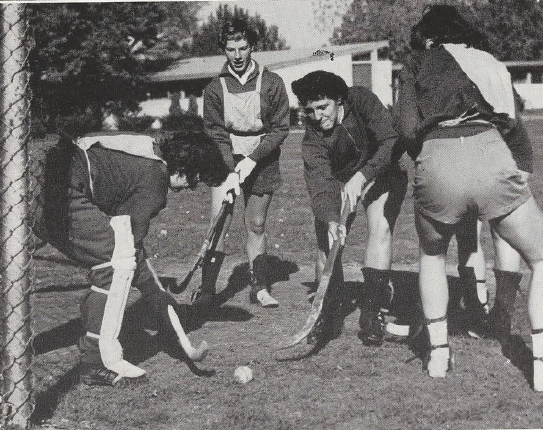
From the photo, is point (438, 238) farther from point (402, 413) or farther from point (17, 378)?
point (17, 378)

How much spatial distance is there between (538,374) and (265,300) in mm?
2342

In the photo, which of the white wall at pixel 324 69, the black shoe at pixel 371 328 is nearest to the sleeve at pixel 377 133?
the black shoe at pixel 371 328

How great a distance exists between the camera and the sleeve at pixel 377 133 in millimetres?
4527

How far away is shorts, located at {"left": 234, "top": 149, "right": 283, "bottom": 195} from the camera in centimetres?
562

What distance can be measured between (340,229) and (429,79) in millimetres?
1087

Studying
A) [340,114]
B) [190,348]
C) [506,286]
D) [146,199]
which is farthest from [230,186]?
[506,286]

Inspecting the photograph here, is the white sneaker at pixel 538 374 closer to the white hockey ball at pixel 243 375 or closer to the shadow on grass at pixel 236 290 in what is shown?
the white hockey ball at pixel 243 375

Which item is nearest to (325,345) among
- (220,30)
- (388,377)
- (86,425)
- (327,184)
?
(388,377)

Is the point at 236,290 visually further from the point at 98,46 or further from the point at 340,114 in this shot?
the point at 98,46

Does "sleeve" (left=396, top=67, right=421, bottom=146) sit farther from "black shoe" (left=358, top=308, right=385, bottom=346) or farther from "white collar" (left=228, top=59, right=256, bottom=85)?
"white collar" (left=228, top=59, right=256, bottom=85)

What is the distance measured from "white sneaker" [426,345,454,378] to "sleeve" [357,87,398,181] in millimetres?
1073

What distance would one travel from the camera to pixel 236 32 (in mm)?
5371

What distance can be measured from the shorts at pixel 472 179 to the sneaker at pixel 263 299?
6.89ft

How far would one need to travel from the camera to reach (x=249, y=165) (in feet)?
17.7
